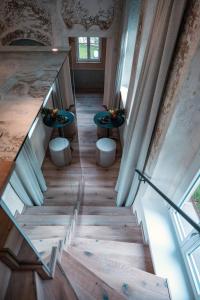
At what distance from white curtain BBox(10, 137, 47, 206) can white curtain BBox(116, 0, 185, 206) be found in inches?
52.0

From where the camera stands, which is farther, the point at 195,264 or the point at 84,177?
the point at 84,177

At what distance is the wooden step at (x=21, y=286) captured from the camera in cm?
97

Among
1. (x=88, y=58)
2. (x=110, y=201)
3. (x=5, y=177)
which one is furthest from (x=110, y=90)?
(x=5, y=177)

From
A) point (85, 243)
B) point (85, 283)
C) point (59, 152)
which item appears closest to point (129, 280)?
point (85, 283)

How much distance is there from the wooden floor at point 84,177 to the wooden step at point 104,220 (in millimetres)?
385

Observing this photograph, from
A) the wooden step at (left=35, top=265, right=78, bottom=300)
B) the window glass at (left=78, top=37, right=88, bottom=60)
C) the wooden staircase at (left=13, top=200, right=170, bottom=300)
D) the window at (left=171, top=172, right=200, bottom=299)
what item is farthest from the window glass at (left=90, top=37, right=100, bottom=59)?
the wooden step at (left=35, top=265, right=78, bottom=300)

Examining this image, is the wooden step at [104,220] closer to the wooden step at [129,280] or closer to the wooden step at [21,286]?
the wooden step at [129,280]

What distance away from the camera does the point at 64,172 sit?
3484 mm

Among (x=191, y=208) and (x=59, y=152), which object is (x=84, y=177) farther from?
(x=191, y=208)

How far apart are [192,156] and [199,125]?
262mm

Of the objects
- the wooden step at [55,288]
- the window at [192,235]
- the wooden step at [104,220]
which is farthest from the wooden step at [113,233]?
the wooden step at [55,288]

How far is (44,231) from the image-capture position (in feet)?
7.19

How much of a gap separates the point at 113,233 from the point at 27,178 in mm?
1377

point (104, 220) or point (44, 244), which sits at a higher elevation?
point (44, 244)
